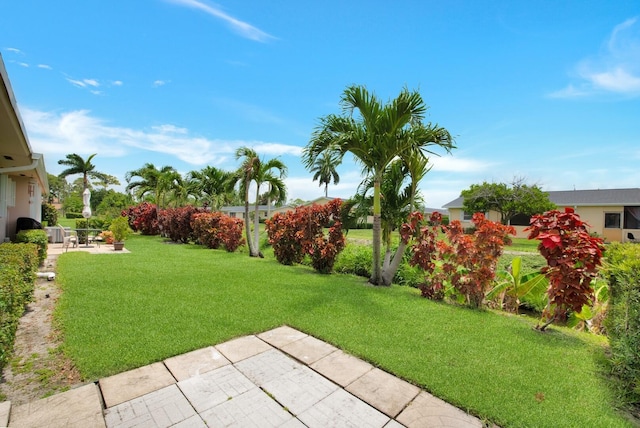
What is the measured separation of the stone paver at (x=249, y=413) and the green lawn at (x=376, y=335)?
1.16m

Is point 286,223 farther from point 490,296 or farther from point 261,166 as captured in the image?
point 490,296

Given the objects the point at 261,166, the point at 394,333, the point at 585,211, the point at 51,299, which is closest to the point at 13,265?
the point at 51,299

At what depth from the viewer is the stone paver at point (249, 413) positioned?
85.0 inches

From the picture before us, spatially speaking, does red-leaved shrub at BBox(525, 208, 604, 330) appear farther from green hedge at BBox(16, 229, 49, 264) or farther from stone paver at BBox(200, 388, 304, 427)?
green hedge at BBox(16, 229, 49, 264)

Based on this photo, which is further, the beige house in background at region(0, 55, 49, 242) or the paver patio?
the beige house in background at region(0, 55, 49, 242)

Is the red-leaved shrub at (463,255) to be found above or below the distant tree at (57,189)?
below

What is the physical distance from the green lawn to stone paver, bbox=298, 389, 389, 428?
63 cm

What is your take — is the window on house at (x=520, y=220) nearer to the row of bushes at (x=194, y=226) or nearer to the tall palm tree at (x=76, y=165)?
the row of bushes at (x=194, y=226)

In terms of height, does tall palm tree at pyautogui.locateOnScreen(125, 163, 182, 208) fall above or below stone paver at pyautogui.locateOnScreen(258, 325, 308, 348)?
above

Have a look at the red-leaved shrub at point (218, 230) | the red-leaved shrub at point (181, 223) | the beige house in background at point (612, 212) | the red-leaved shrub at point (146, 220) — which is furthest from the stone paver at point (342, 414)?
the red-leaved shrub at point (146, 220)

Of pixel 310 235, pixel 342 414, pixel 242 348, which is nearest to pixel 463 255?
pixel 342 414

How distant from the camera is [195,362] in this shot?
9.89 ft

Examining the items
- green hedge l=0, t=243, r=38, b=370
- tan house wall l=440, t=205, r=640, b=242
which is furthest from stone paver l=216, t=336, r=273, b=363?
tan house wall l=440, t=205, r=640, b=242

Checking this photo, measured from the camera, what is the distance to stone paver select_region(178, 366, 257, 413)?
2.41m
